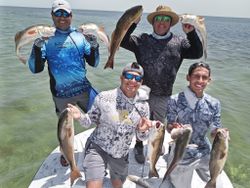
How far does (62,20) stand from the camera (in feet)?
17.6

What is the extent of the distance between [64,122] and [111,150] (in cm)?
92

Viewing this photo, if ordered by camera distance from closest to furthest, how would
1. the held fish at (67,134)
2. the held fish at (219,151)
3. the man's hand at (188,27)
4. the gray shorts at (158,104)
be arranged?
the held fish at (219,151)
the held fish at (67,134)
the man's hand at (188,27)
the gray shorts at (158,104)

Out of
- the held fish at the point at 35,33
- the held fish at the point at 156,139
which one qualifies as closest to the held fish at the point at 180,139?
the held fish at the point at 156,139

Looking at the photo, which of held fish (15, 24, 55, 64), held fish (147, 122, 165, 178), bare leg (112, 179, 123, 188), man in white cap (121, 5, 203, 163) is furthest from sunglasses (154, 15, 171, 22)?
bare leg (112, 179, 123, 188)

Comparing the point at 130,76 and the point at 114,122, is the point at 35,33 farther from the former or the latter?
the point at 114,122

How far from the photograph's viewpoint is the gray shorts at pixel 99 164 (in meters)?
4.83

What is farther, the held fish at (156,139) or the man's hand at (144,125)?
the man's hand at (144,125)

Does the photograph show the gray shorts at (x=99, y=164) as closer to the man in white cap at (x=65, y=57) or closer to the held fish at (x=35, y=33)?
the man in white cap at (x=65, y=57)

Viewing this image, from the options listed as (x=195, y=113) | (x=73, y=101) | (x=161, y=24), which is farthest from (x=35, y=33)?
(x=195, y=113)

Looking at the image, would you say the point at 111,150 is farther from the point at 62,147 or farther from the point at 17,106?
the point at 17,106

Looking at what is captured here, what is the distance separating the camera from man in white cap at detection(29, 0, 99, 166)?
17.5 ft

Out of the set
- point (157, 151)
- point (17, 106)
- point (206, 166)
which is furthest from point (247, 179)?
point (17, 106)

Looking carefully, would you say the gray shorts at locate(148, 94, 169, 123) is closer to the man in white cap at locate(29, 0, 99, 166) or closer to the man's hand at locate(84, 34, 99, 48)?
the man in white cap at locate(29, 0, 99, 166)

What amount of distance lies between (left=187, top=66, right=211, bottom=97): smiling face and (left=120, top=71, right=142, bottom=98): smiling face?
0.75 metres
